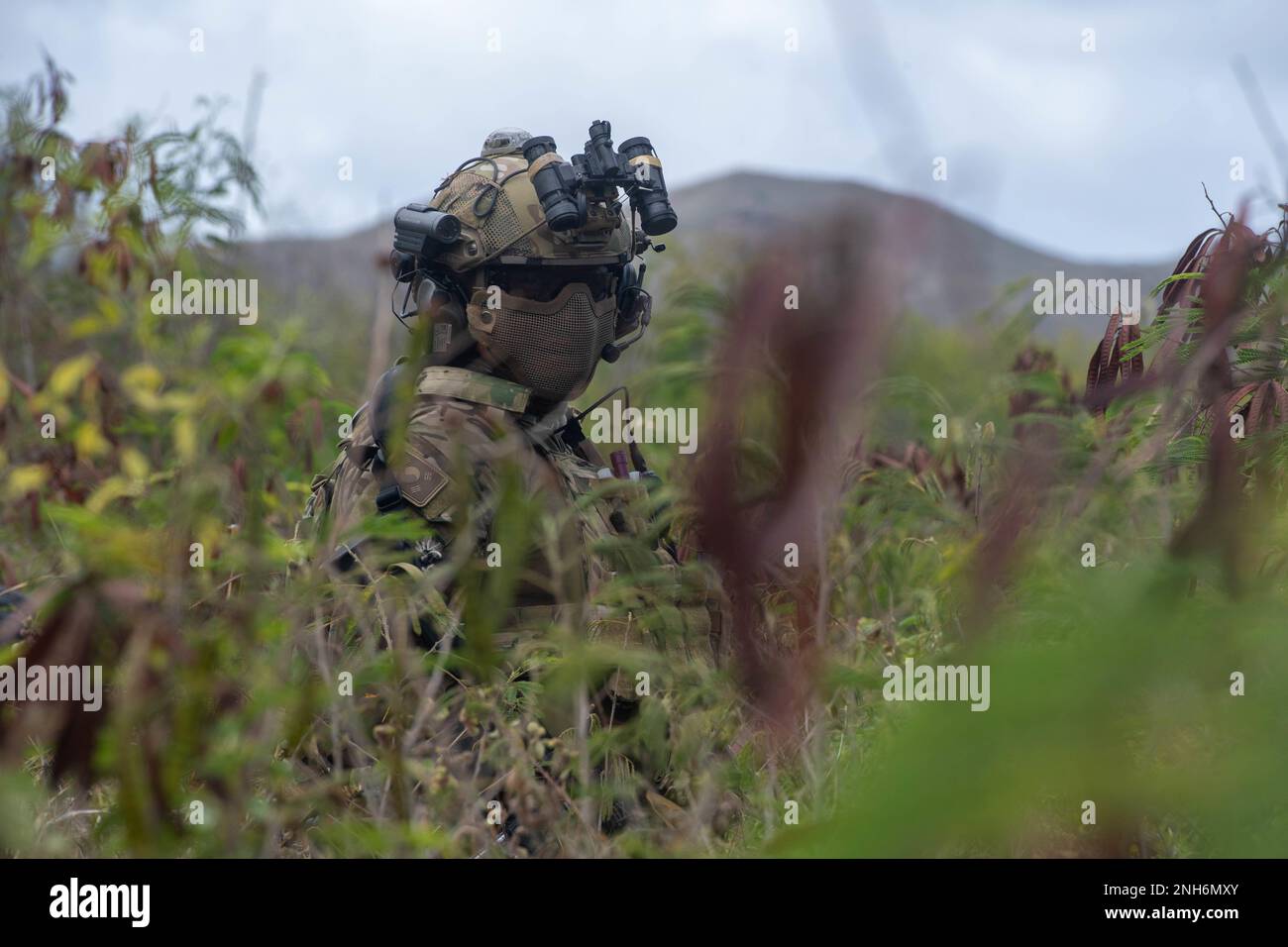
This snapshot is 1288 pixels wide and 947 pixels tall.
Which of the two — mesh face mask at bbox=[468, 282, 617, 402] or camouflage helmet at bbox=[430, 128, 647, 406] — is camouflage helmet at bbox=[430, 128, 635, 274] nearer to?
camouflage helmet at bbox=[430, 128, 647, 406]

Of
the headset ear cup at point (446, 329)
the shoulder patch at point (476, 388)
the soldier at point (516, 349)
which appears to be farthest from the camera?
the headset ear cup at point (446, 329)

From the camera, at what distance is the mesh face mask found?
12.3 ft

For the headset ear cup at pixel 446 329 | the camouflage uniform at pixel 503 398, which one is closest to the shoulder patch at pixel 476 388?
the camouflage uniform at pixel 503 398

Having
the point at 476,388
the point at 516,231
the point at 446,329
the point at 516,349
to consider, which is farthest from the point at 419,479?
the point at 516,231

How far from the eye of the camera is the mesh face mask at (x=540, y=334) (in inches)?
148

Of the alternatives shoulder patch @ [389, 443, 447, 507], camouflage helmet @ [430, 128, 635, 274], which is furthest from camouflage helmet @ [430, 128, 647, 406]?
shoulder patch @ [389, 443, 447, 507]

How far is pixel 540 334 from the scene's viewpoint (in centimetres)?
376

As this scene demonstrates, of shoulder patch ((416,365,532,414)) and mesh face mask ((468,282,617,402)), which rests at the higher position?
mesh face mask ((468,282,617,402))

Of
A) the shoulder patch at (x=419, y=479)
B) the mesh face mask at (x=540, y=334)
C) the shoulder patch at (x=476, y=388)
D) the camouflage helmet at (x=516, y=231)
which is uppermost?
the camouflage helmet at (x=516, y=231)

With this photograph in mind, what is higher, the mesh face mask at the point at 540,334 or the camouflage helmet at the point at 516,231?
the camouflage helmet at the point at 516,231

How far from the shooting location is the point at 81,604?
1261 mm

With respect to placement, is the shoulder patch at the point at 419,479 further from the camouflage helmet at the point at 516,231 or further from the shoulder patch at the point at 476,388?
the camouflage helmet at the point at 516,231
